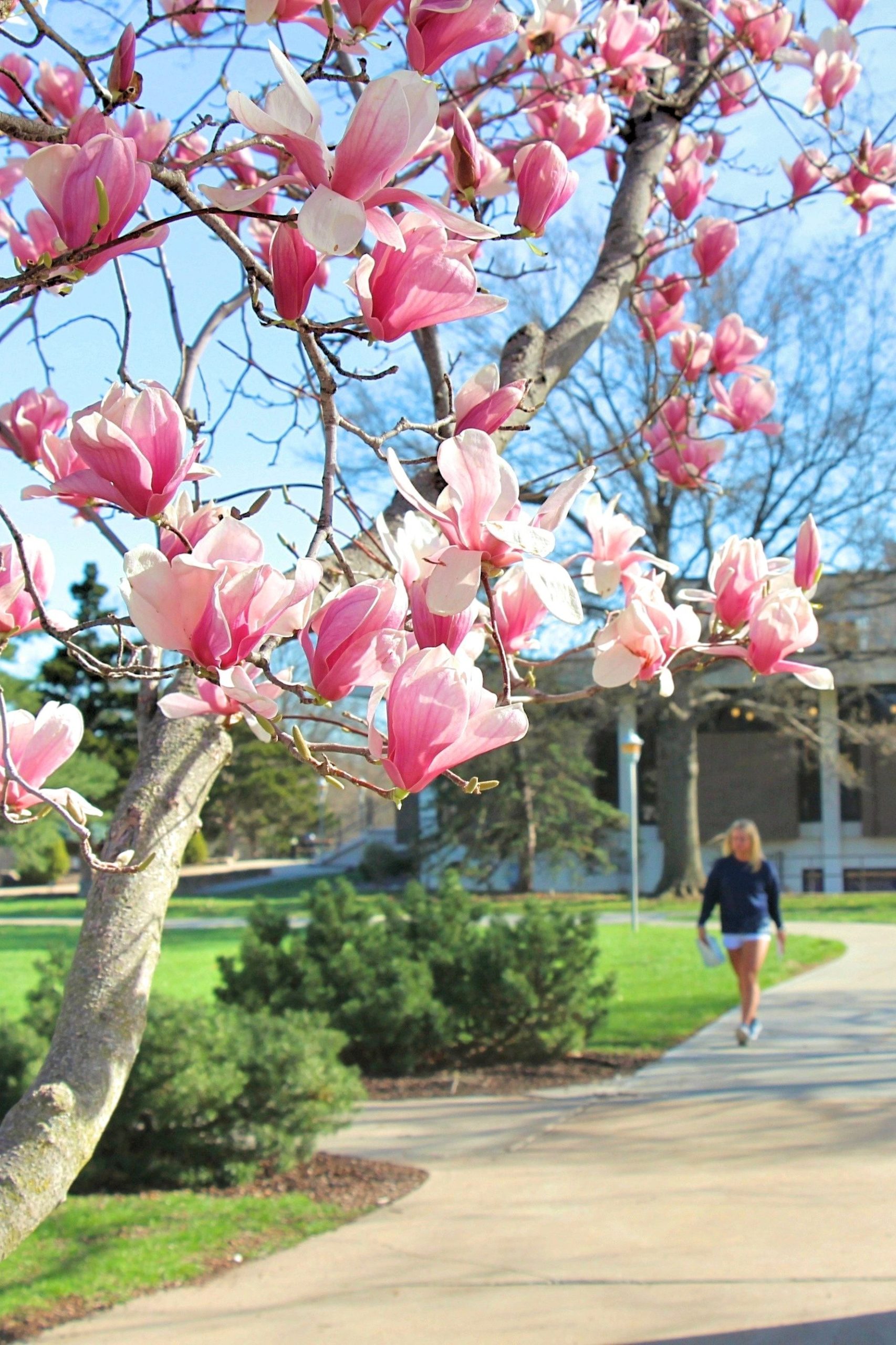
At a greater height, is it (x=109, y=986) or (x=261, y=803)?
(x=261, y=803)

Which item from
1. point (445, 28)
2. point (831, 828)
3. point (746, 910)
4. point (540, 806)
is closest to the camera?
point (445, 28)

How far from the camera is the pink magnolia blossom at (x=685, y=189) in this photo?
3.09m

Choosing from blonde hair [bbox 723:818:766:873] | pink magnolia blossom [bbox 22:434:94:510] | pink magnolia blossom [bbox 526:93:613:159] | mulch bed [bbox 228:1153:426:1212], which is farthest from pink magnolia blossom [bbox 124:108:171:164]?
blonde hair [bbox 723:818:766:873]

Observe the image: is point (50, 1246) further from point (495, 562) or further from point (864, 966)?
point (864, 966)

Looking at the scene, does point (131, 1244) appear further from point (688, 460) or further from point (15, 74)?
point (15, 74)

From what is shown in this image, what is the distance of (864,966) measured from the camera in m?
10.9

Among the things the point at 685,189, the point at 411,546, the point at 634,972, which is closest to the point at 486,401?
the point at 411,546

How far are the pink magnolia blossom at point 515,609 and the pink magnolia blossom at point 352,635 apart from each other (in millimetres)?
296

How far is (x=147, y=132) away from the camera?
58.2 inches

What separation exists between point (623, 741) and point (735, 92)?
17.1 metres

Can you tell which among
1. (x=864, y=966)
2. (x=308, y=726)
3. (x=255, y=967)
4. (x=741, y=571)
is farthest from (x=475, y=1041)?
(x=308, y=726)

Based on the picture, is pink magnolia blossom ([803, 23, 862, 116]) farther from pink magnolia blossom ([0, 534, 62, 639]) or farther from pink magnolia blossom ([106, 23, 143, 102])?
pink magnolia blossom ([0, 534, 62, 639])

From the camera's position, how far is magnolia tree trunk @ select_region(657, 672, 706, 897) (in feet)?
73.3

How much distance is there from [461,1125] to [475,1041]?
1659mm
